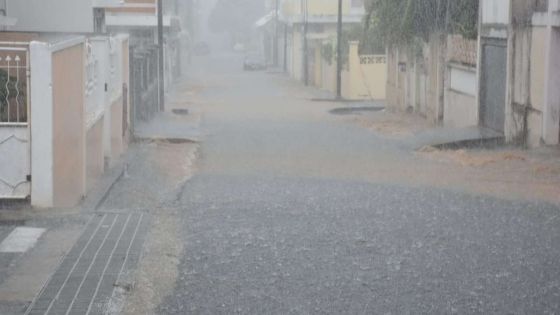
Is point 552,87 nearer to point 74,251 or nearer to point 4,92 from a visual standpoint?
point 4,92

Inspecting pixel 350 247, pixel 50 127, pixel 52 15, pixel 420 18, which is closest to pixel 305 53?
pixel 420 18

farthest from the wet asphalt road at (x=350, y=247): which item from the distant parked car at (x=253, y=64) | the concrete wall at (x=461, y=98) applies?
the distant parked car at (x=253, y=64)

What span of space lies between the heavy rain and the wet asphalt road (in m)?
0.03

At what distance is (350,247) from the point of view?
30.9ft

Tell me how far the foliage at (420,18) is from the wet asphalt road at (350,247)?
9134mm

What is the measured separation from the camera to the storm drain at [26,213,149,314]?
23.9 ft

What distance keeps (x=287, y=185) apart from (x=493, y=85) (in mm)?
9014

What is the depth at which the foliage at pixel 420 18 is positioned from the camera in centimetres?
2472

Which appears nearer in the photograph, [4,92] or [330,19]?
[4,92]

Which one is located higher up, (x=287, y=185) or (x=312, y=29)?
(x=312, y=29)

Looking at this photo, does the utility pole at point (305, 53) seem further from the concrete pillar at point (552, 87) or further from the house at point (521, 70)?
the concrete pillar at point (552, 87)

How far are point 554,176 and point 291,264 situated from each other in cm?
→ 737

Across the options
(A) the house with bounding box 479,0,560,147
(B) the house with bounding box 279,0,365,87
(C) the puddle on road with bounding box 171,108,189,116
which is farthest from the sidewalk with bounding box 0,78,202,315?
(B) the house with bounding box 279,0,365,87

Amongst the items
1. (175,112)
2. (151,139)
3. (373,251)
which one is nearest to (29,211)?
(373,251)
